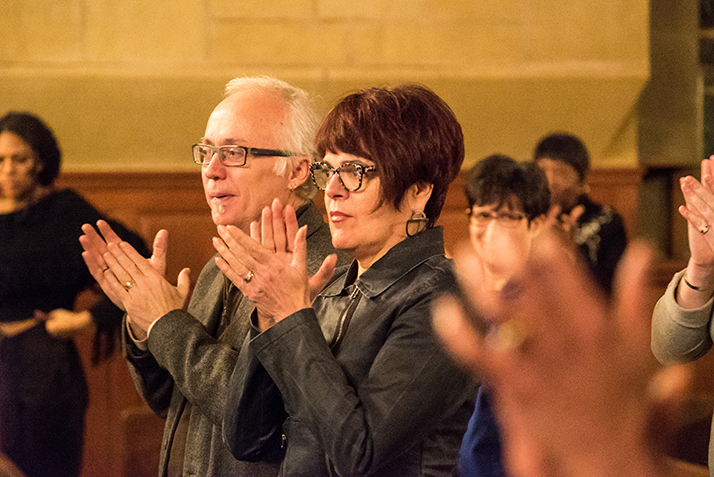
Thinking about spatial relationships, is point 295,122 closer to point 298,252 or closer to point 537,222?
point 298,252

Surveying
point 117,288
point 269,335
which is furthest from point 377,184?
point 117,288

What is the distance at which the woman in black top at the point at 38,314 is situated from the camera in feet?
8.09

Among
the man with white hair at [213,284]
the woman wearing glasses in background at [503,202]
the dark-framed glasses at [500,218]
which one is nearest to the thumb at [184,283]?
the man with white hair at [213,284]

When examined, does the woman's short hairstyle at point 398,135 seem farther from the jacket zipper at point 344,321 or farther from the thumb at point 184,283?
the thumb at point 184,283

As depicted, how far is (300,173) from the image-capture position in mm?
1744

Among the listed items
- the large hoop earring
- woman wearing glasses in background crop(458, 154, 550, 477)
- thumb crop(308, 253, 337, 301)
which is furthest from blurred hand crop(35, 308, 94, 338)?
the large hoop earring

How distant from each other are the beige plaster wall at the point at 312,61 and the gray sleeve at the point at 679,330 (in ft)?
6.61

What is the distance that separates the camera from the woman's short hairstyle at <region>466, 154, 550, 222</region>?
2.13 metres

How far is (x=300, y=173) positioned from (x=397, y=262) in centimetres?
53

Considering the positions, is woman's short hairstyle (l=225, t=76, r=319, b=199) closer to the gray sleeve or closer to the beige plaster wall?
the gray sleeve

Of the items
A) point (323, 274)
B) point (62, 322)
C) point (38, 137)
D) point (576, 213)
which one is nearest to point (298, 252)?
point (323, 274)

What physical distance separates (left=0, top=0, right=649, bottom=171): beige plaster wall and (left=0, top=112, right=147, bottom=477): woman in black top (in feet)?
2.60

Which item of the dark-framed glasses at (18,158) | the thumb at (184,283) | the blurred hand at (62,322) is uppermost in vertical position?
the dark-framed glasses at (18,158)

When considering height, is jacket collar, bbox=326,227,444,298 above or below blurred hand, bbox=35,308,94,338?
above
